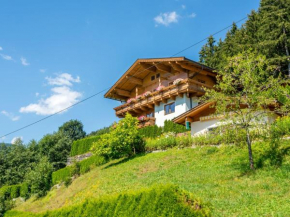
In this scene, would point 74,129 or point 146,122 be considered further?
point 74,129

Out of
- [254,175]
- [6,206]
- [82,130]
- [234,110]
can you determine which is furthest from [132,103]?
[82,130]

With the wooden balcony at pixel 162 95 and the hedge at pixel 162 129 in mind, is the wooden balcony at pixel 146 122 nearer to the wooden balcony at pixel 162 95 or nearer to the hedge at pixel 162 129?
the hedge at pixel 162 129

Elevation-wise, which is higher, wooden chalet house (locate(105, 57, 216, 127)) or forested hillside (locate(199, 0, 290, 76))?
forested hillside (locate(199, 0, 290, 76))

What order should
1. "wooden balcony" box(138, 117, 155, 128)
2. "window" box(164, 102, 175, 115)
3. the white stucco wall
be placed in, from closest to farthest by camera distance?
the white stucco wall → "window" box(164, 102, 175, 115) → "wooden balcony" box(138, 117, 155, 128)

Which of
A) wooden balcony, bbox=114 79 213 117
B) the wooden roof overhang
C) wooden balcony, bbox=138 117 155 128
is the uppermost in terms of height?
the wooden roof overhang

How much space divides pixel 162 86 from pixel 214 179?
17841 mm

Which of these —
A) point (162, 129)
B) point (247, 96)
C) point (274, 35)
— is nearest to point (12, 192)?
point (162, 129)

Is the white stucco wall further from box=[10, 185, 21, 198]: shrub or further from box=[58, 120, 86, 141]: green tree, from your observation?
box=[58, 120, 86, 141]: green tree

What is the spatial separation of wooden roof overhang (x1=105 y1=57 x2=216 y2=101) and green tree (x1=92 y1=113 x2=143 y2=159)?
8.07m

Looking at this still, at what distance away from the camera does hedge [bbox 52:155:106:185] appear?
1008 inches

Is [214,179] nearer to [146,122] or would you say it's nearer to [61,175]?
[146,122]

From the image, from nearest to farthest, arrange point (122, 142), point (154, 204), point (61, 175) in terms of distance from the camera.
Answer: point (154, 204)
point (122, 142)
point (61, 175)

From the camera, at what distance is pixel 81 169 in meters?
26.6

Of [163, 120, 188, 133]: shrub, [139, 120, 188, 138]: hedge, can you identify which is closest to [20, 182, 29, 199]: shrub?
[139, 120, 188, 138]: hedge
